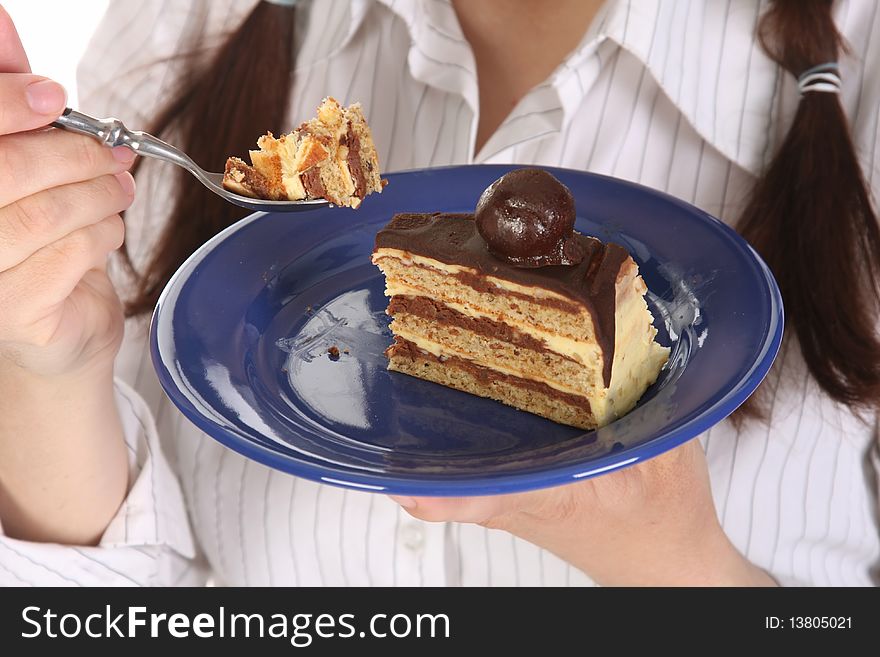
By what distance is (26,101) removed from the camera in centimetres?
135

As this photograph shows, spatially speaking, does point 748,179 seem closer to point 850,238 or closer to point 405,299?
point 850,238

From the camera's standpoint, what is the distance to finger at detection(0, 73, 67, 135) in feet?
4.41

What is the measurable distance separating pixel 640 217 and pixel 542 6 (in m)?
0.65

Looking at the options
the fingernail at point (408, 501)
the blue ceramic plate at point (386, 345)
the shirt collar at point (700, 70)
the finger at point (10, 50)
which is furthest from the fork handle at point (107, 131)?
the shirt collar at point (700, 70)

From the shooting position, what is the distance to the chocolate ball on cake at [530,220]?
5.01 feet

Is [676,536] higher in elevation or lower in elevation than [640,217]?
lower

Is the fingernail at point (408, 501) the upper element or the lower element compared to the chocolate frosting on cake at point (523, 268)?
lower

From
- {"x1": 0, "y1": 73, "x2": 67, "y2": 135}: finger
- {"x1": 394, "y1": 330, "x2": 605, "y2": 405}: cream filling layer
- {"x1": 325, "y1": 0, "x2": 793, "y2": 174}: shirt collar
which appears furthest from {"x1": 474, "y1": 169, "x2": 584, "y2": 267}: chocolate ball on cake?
{"x1": 0, "y1": 73, "x2": 67, "y2": 135}: finger

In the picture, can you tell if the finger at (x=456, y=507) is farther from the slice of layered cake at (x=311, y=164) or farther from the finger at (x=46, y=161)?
the finger at (x=46, y=161)

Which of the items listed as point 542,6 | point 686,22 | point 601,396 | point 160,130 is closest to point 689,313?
point 601,396

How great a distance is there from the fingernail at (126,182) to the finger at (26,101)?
0.73ft

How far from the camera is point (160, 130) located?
93.2 inches

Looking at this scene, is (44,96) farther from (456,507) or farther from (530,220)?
(456,507)

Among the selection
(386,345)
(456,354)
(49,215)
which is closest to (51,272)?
(49,215)
